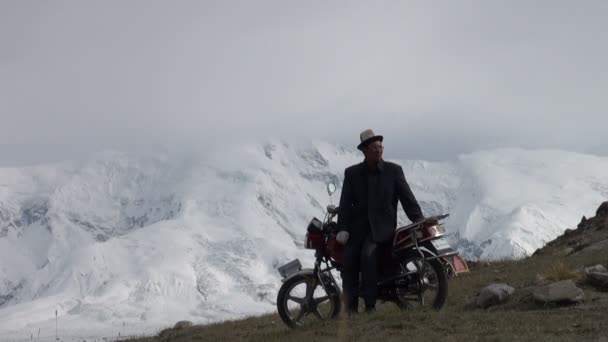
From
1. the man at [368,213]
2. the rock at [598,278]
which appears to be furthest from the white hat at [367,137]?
the rock at [598,278]

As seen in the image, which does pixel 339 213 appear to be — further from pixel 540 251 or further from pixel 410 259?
pixel 540 251

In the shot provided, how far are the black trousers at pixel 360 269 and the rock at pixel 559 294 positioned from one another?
253 centimetres

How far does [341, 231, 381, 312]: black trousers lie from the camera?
10.8 metres

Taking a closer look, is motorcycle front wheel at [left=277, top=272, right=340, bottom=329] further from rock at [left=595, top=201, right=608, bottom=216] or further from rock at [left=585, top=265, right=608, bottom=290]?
rock at [left=595, top=201, right=608, bottom=216]

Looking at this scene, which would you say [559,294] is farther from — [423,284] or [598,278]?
[423,284]

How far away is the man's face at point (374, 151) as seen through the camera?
36.6 feet

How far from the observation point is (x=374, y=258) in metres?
10.9

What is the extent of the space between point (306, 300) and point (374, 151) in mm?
2566

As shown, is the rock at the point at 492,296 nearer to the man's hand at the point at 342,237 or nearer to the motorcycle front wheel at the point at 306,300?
the motorcycle front wheel at the point at 306,300

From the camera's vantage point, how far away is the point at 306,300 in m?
11.6


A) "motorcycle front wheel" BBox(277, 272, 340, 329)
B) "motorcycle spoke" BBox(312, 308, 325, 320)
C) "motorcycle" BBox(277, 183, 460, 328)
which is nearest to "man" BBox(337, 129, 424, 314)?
"motorcycle" BBox(277, 183, 460, 328)

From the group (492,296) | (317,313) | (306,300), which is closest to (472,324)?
(492,296)

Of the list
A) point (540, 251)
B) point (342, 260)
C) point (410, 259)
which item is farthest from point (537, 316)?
point (540, 251)

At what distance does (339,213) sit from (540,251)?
38.7 ft
